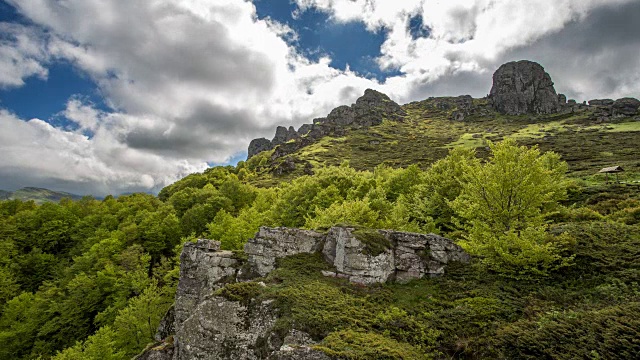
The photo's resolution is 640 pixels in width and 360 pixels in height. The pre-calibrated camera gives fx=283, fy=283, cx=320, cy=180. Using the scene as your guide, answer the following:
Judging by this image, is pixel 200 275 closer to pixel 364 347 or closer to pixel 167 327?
pixel 167 327

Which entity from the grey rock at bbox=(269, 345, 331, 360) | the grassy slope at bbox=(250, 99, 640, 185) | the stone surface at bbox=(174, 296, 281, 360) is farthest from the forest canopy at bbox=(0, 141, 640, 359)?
the grassy slope at bbox=(250, 99, 640, 185)

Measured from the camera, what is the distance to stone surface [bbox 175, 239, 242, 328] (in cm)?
2145

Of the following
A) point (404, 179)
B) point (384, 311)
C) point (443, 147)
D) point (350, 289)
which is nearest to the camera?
point (384, 311)

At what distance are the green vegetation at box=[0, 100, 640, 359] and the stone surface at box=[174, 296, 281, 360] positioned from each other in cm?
72

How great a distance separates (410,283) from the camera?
16.5 m

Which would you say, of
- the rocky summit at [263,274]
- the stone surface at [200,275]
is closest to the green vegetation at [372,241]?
the rocky summit at [263,274]

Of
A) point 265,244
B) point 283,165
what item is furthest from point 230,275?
point 283,165

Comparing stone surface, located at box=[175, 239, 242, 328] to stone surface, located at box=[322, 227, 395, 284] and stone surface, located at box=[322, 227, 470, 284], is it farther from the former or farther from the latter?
stone surface, located at box=[322, 227, 395, 284]

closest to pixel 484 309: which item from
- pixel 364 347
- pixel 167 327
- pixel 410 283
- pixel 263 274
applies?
pixel 410 283

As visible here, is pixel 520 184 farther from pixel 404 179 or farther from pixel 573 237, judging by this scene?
pixel 404 179

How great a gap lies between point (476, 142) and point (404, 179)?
Answer: 13238cm

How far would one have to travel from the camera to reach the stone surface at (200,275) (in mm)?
21453

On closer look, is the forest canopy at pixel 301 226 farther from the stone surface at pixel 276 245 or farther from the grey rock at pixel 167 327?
the grey rock at pixel 167 327

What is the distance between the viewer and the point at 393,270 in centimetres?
1703
